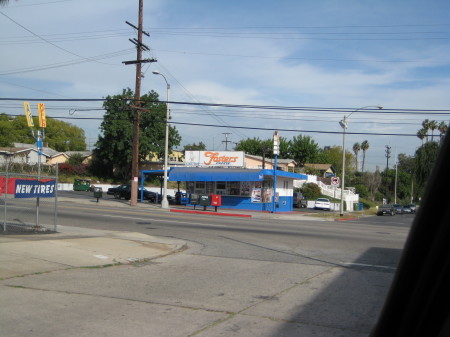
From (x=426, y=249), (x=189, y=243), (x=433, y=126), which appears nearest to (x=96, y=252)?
(x=189, y=243)

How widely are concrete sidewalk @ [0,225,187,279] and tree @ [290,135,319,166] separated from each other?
260 feet

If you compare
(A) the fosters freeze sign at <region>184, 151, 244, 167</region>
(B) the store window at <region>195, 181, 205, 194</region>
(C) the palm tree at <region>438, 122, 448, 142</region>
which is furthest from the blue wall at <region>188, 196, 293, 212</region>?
(C) the palm tree at <region>438, 122, 448, 142</region>

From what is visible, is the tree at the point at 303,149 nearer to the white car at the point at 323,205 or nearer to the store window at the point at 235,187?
the white car at the point at 323,205

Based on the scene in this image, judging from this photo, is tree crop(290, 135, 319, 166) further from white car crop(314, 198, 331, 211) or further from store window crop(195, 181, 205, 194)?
store window crop(195, 181, 205, 194)

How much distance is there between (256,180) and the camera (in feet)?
120

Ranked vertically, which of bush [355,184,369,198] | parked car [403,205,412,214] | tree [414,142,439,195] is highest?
tree [414,142,439,195]

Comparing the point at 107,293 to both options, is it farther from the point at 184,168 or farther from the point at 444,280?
the point at 184,168

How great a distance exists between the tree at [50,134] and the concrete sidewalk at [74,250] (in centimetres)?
8954

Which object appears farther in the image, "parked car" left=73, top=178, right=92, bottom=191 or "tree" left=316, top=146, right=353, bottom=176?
"tree" left=316, top=146, right=353, bottom=176

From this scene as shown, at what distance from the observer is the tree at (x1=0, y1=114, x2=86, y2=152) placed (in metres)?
98.8

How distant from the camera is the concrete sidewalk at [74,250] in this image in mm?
10422

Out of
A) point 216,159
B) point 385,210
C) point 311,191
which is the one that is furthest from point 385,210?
point 216,159

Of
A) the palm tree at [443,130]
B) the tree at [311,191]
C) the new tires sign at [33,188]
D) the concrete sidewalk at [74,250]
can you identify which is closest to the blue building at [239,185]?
the palm tree at [443,130]

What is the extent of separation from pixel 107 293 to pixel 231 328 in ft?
9.45
